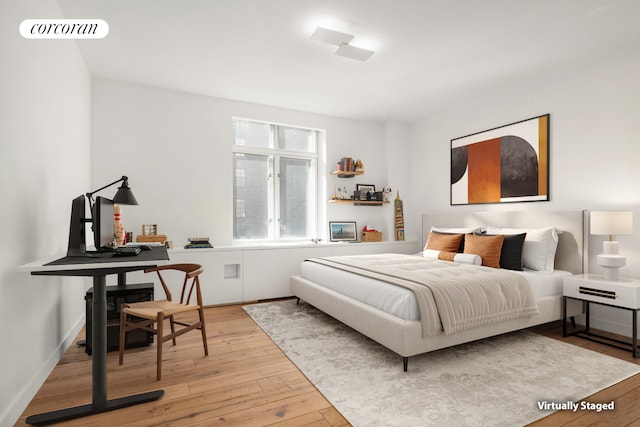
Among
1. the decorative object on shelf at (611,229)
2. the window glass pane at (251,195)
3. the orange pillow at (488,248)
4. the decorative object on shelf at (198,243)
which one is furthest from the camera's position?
the window glass pane at (251,195)

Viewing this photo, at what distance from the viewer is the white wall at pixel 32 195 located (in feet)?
5.69

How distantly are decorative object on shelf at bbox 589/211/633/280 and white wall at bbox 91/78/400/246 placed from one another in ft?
12.7

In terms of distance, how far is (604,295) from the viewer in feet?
9.12

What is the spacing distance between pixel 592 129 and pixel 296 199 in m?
3.66

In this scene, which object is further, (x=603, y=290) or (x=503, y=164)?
(x=503, y=164)

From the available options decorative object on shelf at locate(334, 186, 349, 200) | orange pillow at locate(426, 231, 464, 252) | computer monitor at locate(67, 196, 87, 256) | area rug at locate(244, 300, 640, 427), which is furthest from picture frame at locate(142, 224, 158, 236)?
orange pillow at locate(426, 231, 464, 252)

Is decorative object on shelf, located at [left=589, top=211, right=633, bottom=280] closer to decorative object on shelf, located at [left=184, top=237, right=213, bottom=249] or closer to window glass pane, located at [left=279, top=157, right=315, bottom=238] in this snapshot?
window glass pane, located at [left=279, top=157, right=315, bottom=238]

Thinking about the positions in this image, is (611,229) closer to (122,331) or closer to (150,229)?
(122,331)

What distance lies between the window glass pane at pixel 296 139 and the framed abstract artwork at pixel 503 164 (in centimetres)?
215

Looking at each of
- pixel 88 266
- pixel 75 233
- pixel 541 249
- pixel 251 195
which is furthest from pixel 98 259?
pixel 541 249

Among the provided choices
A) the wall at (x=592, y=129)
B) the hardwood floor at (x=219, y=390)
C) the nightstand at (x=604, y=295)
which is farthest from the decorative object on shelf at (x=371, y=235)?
the hardwood floor at (x=219, y=390)

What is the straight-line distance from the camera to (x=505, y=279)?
2787mm

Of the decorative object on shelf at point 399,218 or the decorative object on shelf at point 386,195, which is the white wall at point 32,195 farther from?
the decorative object on shelf at point 399,218

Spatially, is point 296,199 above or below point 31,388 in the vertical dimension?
above
